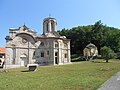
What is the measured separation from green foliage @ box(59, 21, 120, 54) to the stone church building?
27352 millimetres

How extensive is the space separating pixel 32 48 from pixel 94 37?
35.2 metres

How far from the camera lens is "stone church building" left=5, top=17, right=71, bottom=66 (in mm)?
47750

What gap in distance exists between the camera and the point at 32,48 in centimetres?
5078

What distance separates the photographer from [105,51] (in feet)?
Result: 177

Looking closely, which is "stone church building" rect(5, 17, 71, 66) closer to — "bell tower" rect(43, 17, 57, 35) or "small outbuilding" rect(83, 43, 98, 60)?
"bell tower" rect(43, 17, 57, 35)

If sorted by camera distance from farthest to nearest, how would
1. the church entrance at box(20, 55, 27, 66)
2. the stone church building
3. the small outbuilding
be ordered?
the small outbuilding < the church entrance at box(20, 55, 27, 66) < the stone church building

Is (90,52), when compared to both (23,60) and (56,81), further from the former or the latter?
(56,81)

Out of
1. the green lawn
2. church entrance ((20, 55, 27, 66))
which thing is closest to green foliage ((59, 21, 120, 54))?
church entrance ((20, 55, 27, 66))

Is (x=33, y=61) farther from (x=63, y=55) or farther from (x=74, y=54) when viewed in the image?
(x=74, y=54)

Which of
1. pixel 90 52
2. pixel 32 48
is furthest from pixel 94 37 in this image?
pixel 32 48

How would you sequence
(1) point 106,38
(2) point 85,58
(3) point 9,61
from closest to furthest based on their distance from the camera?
(3) point 9,61 < (2) point 85,58 < (1) point 106,38

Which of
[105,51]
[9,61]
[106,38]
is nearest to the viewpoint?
[9,61]

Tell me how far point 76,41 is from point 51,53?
3185 cm

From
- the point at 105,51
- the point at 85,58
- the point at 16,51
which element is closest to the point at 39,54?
the point at 16,51
